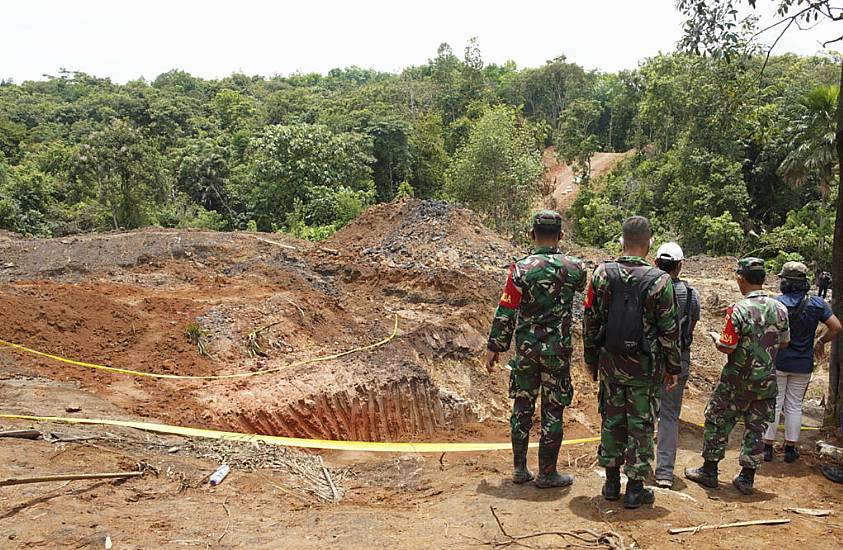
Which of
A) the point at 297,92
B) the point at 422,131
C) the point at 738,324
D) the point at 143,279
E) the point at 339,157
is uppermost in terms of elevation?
the point at 297,92

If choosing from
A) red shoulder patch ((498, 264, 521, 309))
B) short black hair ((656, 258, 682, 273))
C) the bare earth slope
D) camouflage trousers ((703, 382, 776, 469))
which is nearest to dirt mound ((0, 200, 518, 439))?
the bare earth slope

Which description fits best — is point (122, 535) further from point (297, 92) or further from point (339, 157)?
point (297, 92)

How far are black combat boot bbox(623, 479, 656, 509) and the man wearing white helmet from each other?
584mm

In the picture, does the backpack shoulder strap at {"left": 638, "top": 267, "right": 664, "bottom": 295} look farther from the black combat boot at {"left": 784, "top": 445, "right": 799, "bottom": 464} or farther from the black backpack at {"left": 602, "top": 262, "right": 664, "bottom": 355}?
the black combat boot at {"left": 784, "top": 445, "right": 799, "bottom": 464}

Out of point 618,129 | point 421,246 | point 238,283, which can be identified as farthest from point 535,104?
point 238,283

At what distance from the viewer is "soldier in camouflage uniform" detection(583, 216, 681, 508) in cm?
370

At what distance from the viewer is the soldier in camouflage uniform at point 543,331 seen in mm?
4023

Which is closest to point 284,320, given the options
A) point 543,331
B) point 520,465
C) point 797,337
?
point 520,465

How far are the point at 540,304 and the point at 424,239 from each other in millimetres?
10808

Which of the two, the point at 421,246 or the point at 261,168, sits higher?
the point at 261,168

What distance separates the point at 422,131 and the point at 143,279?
21.6 metres

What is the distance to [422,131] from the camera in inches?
1287

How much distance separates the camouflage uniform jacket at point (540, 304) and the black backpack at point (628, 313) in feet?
1.19

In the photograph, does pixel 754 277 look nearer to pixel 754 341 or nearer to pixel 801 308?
pixel 754 341
